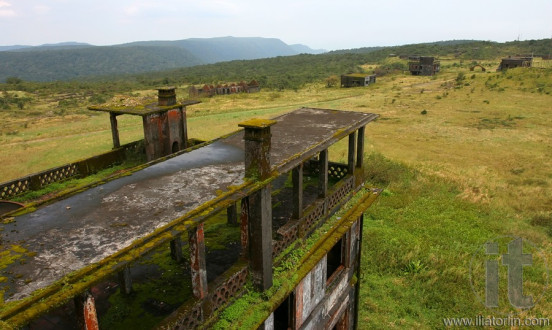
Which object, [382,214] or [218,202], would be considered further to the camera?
[382,214]

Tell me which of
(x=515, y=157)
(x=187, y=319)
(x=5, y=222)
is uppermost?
(x=5, y=222)

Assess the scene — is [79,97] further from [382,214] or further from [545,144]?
[545,144]

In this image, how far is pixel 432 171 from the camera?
27609 millimetres

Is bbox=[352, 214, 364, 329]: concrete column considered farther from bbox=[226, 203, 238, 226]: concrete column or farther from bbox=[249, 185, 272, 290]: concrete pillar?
bbox=[249, 185, 272, 290]: concrete pillar

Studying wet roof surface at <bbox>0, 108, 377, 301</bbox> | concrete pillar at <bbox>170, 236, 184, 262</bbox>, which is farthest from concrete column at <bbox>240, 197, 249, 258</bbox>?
concrete pillar at <bbox>170, 236, 184, 262</bbox>

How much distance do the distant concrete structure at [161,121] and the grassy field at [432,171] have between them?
10.1 meters

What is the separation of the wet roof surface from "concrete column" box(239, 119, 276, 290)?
1.41 ft

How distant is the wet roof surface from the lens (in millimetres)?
4484

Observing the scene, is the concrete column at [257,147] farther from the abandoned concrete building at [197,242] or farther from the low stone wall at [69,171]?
the low stone wall at [69,171]

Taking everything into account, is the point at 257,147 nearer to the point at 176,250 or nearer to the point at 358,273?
the point at 176,250

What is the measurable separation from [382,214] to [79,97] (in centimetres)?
6696

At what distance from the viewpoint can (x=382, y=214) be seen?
72.3 feet

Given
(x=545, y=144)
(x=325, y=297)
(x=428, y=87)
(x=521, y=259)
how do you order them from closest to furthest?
(x=325, y=297)
(x=521, y=259)
(x=545, y=144)
(x=428, y=87)

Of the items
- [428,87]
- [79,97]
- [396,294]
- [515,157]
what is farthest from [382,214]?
[79,97]
